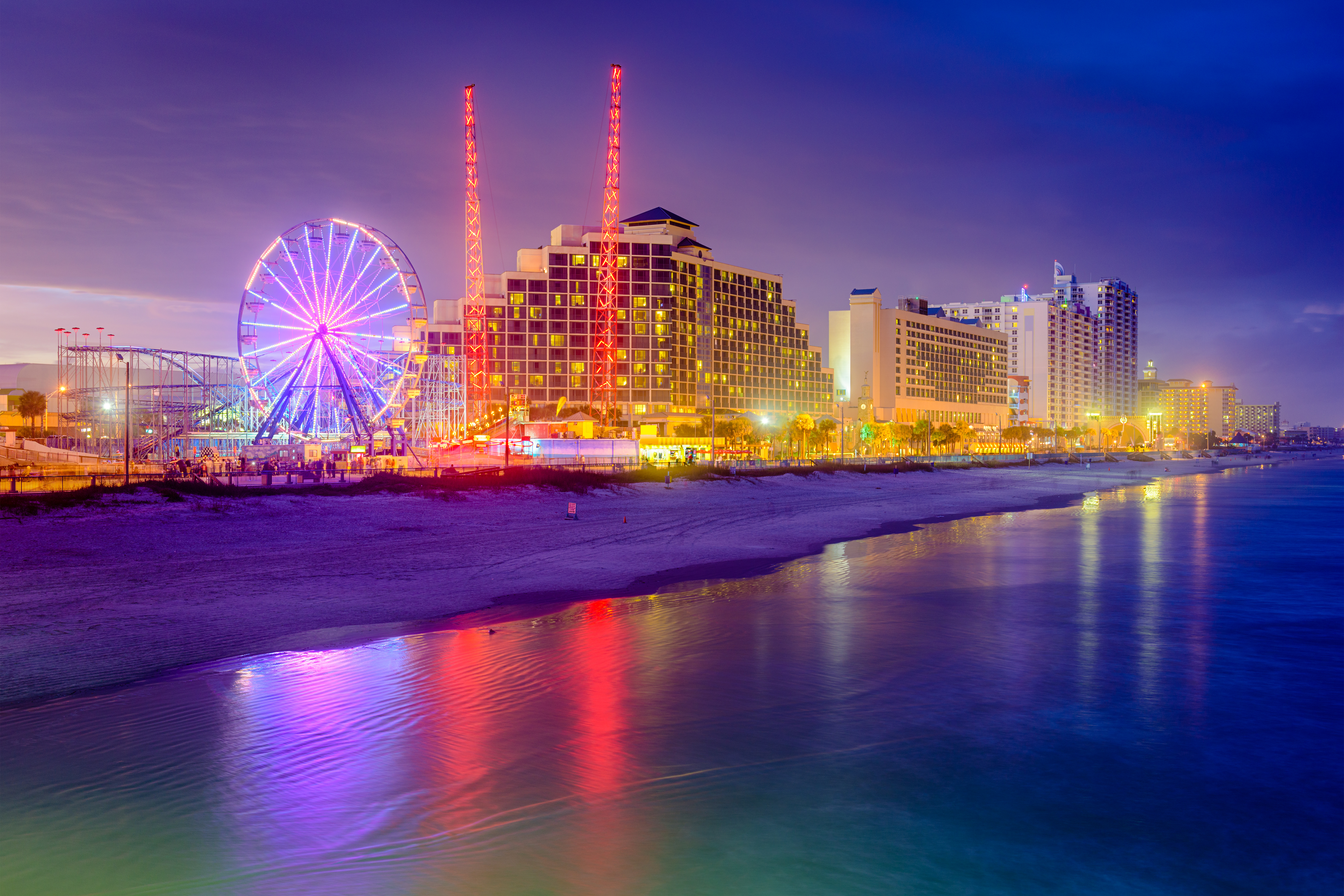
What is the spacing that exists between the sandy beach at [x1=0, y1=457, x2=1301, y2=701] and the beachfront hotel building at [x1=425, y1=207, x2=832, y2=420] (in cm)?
10398

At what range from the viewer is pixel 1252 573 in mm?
30172

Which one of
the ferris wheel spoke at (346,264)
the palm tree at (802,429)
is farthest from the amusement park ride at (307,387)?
the palm tree at (802,429)

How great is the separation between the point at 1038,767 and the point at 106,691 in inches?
559

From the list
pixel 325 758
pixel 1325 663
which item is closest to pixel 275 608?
pixel 325 758

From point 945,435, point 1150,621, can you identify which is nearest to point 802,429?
point 945,435

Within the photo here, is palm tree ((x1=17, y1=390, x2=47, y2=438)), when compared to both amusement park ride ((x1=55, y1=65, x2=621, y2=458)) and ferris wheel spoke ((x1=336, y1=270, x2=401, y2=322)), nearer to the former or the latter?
amusement park ride ((x1=55, y1=65, x2=621, y2=458))

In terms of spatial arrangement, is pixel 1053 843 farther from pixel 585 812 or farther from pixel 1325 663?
pixel 1325 663

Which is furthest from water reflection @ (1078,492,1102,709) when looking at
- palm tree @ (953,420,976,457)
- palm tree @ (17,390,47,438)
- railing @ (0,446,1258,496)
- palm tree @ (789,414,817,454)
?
palm tree @ (953,420,976,457)

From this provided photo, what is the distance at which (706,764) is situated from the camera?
11.6m

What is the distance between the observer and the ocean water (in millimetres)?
9000

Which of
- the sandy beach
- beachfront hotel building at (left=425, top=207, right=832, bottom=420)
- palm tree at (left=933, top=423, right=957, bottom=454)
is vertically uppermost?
beachfront hotel building at (left=425, top=207, right=832, bottom=420)

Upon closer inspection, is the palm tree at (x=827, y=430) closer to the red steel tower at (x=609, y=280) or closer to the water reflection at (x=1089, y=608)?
the red steel tower at (x=609, y=280)

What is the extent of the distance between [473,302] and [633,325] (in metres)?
29.4

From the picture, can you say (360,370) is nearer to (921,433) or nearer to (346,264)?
(346,264)
